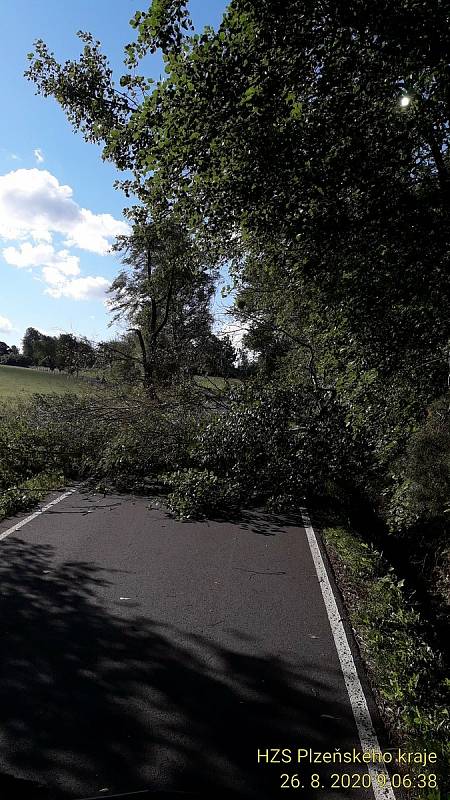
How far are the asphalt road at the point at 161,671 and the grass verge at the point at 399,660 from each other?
349 mm

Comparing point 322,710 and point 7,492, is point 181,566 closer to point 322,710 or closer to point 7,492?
point 322,710

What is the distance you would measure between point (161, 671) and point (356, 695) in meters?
1.61

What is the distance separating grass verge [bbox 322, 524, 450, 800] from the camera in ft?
11.5

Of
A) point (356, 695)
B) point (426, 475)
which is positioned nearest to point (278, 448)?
point (426, 475)

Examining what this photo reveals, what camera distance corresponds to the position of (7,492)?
988 centimetres

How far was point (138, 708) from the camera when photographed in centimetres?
373

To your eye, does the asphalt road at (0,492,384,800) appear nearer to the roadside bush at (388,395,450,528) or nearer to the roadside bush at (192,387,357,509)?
the roadside bush at (388,395,450,528)

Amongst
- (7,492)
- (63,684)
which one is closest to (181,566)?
(63,684)

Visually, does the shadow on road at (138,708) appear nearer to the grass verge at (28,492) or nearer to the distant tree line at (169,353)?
the grass verge at (28,492)

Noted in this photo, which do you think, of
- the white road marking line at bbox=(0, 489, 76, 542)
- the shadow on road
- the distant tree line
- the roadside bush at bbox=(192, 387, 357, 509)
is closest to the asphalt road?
the shadow on road

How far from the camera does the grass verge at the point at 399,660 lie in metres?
3.50

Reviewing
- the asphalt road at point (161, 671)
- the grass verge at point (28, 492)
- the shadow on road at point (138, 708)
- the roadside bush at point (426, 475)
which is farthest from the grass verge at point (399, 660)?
the grass verge at point (28, 492)

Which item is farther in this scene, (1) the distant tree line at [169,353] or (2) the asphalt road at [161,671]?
(1) the distant tree line at [169,353]

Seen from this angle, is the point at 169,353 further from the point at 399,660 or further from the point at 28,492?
the point at 399,660
